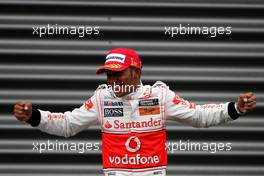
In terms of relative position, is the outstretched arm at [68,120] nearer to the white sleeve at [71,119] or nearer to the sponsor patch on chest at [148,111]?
the white sleeve at [71,119]

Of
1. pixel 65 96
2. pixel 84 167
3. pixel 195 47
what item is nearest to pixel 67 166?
pixel 84 167

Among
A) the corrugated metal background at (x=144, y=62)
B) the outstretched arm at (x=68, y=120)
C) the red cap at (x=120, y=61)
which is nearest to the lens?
the red cap at (x=120, y=61)

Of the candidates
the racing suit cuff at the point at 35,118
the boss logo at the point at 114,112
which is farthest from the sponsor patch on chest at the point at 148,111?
the racing suit cuff at the point at 35,118

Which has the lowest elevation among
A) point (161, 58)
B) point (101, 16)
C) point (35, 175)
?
point (35, 175)

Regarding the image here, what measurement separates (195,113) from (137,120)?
38cm

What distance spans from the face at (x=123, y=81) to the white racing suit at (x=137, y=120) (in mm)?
44

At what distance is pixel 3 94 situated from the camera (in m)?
4.91

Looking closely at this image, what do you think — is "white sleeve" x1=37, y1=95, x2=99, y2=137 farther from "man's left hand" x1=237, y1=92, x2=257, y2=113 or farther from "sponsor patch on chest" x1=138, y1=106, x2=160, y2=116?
"man's left hand" x1=237, y1=92, x2=257, y2=113

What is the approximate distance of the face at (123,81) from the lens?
3703mm

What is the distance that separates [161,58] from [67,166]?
1.24 meters

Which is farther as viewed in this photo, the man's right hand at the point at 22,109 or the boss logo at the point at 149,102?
the boss logo at the point at 149,102

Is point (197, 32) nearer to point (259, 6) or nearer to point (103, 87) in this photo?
point (259, 6)

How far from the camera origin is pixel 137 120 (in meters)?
3.71

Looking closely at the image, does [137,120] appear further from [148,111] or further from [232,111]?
[232,111]
